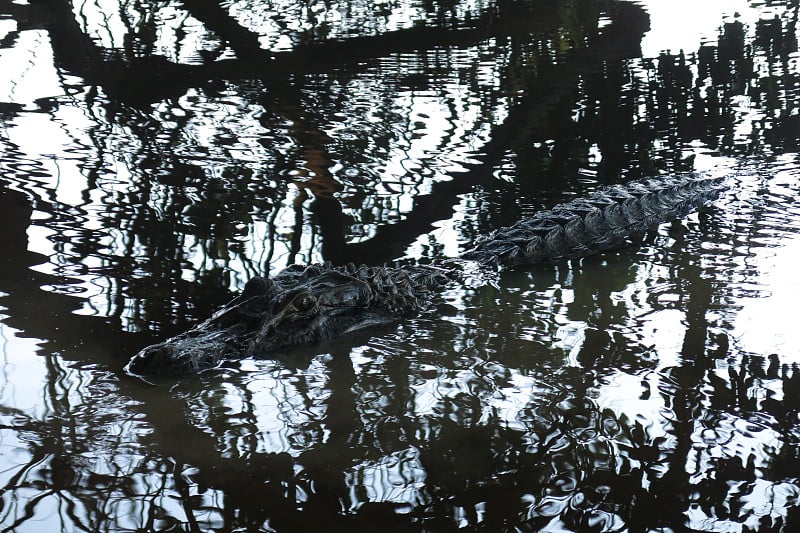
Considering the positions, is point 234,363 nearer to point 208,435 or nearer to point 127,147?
point 208,435

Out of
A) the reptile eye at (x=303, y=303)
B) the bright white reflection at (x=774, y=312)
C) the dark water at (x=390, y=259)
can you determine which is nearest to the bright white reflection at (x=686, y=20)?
the dark water at (x=390, y=259)

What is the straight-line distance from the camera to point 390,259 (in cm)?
489

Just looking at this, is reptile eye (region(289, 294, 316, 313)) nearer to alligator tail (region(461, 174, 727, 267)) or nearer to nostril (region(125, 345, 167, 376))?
nostril (region(125, 345, 167, 376))

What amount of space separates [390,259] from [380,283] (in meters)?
0.68

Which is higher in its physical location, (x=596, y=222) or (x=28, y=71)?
(x=28, y=71)

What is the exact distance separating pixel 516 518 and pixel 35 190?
421cm

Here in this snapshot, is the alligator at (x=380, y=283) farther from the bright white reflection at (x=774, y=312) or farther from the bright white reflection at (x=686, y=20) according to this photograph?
the bright white reflection at (x=686, y=20)

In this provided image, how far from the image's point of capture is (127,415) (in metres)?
3.12

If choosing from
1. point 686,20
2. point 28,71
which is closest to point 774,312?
point 28,71

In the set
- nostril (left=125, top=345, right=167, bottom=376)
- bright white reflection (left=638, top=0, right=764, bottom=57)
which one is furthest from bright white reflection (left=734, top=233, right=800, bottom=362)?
bright white reflection (left=638, top=0, right=764, bottom=57)

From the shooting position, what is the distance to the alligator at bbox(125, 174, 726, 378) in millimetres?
3627

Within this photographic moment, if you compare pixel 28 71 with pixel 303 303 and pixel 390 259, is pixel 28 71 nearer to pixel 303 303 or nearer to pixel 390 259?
pixel 390 259

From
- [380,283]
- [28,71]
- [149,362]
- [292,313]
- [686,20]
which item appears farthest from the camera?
[686,20]

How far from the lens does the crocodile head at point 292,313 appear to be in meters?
3.47
